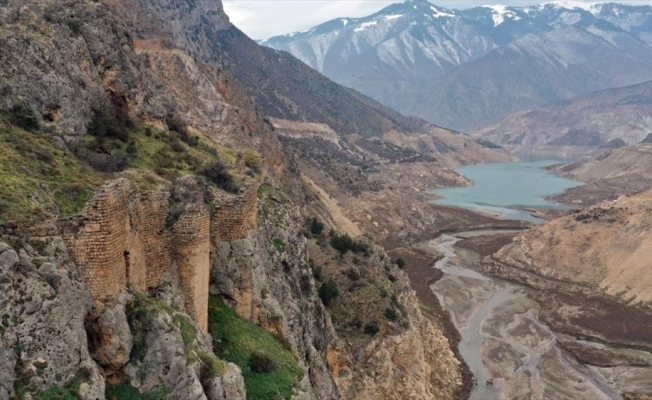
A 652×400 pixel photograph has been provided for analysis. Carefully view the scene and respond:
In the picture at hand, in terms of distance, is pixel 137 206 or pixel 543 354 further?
pixel 543 354

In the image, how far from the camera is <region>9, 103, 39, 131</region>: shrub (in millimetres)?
19594

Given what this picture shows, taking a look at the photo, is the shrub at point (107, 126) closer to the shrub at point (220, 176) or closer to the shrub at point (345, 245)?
the shrub at point (220, 176)

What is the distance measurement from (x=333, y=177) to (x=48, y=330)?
Result: 112 meters

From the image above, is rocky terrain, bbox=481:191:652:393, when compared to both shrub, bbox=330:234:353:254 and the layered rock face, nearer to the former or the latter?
the layered rock face

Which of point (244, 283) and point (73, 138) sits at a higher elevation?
point (73, 138)

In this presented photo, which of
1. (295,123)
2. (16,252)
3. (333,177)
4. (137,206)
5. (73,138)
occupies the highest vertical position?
(295,123)

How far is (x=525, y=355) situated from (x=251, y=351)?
50.6 meters

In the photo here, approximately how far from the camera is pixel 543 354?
64.4 metres

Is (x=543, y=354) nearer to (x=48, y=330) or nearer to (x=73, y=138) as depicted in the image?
(x=73, y=138)

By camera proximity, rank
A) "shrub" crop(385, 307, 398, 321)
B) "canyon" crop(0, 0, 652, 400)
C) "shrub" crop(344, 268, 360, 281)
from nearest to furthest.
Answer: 1. "canyon" crop(0, 0, 652, 400)
2. "shrub" crop(385, 307, 398, 321)
3. "shrub" crop(344, 268, 360, 281)

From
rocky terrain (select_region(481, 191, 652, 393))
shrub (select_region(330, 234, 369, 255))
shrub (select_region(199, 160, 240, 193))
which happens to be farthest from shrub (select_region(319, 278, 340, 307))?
rocky terrain (select_region(481, 191, 652, 393))

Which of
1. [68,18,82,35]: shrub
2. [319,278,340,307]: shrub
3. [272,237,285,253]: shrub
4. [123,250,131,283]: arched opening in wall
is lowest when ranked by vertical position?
[319,278,340,307]: shrub

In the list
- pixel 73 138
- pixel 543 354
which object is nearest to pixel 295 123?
pixel 543 354

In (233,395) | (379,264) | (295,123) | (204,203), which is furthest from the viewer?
(295,123)
